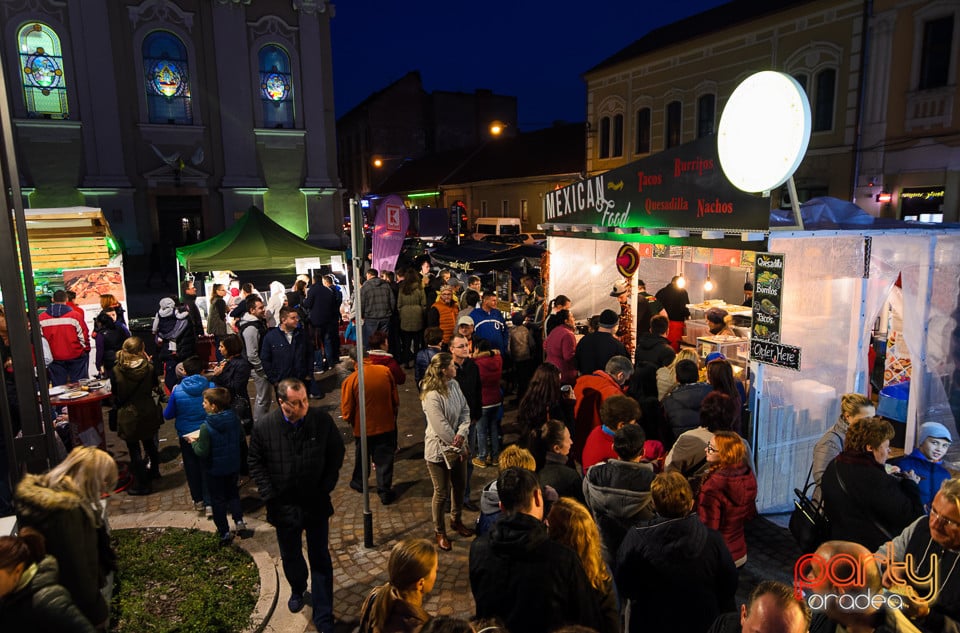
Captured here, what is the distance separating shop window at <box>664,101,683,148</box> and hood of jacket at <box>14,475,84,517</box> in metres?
22.4

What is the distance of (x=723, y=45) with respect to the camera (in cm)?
2031

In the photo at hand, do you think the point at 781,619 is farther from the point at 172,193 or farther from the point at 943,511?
the point at 172,193

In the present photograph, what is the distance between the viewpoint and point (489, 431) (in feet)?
24.3

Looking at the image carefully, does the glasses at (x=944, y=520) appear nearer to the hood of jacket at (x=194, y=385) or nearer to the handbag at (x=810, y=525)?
the handbag at (x=810, y=525)

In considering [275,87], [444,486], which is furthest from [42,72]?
[444,486]

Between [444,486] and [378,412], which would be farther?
[378,412]

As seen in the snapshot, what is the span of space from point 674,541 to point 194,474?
192 inches

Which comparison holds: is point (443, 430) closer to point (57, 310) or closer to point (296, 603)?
point (296, 603)

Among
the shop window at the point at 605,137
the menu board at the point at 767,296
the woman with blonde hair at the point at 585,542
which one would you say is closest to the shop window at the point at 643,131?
the shop window at the point at 605,137

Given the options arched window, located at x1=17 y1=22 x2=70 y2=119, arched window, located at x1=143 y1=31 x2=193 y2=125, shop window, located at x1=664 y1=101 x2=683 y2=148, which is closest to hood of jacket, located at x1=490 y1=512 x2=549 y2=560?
arched window, located at x1=143 y1=31 x2=193 y2=125

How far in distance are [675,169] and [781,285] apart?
89.3 inches

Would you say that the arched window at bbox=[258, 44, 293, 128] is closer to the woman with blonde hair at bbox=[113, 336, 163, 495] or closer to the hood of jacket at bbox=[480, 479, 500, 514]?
the woman with blonde hair at bbox=[113, 336, 163, 495]

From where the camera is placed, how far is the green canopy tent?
44.1ft

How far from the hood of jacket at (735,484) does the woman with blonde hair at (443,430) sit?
7.35 feet
